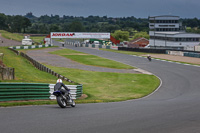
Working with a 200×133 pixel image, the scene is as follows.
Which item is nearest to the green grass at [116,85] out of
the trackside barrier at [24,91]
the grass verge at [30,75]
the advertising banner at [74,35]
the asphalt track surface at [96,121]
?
the grass verge at [30,75]

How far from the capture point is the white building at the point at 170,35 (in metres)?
122

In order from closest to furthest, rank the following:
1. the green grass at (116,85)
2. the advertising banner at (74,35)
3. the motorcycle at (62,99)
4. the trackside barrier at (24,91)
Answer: the motorcycle at (62,99), the trackside barrier at (24,91), the green grass at (116,85), the advertising banner at (74,35)

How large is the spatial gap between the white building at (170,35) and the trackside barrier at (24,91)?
97880mm

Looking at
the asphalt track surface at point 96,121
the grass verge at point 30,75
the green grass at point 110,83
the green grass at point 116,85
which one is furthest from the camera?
the grass verge at point 30,75

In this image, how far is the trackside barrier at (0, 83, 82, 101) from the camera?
1653 cm

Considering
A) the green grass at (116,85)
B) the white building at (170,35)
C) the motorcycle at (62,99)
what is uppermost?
the white building at (170,35)

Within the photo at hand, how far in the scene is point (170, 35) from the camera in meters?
124

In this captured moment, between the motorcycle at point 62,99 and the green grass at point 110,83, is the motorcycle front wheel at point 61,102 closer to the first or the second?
the motorcycle at point 62,99

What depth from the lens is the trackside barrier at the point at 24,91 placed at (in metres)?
16.5

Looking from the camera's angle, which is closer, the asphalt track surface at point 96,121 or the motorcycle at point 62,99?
the asphalt track surface at point 96,121

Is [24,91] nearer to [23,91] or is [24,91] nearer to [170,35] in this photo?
[23,91]

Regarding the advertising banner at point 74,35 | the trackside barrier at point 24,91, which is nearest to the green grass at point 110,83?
the trackside barrier at point 24,91

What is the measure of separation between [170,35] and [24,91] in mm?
111536

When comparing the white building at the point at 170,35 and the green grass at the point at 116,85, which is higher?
the white building at the point at 170,35
